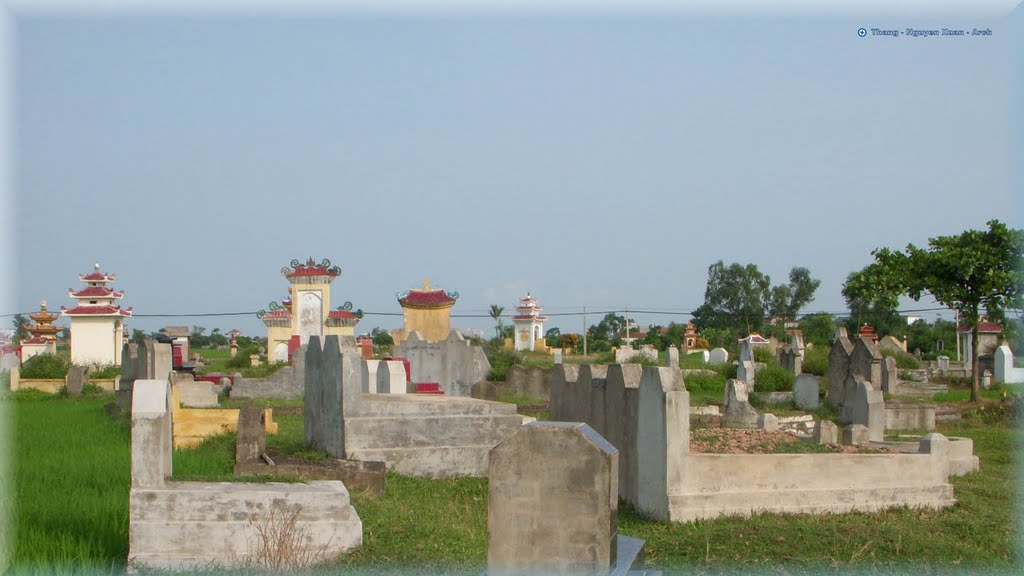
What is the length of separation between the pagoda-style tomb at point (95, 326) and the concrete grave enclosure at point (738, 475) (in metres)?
26.3

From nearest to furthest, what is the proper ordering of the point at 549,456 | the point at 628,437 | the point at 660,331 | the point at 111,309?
the point at 549,456, the point at 628,437, the point at 111,309, the point at 660,331

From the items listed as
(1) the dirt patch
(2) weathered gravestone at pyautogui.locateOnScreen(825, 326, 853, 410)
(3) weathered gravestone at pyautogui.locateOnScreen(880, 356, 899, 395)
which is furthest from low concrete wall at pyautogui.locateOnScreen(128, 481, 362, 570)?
(3) weathered gravestone at pyautogui.locateOnScreen(880, 356, 899, 395)

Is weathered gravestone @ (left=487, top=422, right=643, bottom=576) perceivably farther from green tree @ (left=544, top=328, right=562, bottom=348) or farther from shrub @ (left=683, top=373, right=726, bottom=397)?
green tree @ (left=544, top=328, right=562, bottom=348)

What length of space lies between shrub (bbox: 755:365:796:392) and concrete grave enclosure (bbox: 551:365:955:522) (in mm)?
13587

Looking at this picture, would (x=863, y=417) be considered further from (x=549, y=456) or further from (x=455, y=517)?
(x=549, y=456)

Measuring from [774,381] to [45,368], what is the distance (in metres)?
19.0

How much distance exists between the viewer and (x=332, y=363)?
1301 centimetres

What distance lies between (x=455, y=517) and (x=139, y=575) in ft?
10.2

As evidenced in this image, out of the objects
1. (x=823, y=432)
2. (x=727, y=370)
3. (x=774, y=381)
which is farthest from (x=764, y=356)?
(x=823, y=432)

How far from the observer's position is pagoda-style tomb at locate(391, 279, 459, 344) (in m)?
33.0

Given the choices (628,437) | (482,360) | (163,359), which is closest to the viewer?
(628,437)

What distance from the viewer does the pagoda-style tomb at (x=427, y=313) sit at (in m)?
33.0

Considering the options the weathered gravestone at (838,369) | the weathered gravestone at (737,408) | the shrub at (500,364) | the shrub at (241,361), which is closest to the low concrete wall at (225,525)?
the weathered gravestone at (737,408)

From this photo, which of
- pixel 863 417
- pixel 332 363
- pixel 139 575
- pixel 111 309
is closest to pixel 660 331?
pixel 111 309
